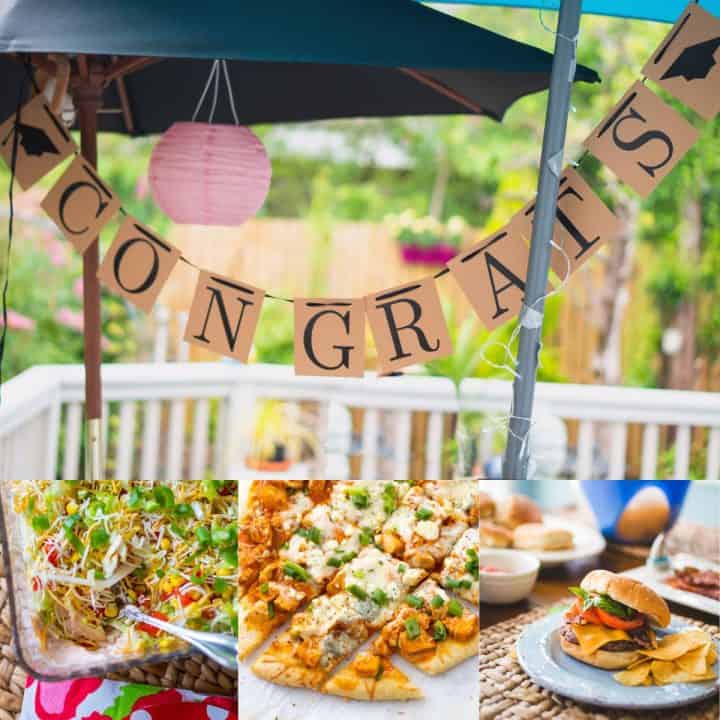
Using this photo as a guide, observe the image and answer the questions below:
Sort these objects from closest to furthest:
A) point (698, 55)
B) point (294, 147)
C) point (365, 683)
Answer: point (365, 683), point (698, 55), point (294, 147)

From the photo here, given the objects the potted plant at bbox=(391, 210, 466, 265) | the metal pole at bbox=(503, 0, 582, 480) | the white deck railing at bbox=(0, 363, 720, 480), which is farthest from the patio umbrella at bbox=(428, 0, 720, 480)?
the potted plant at bbox=(391, 210, 466, 265)

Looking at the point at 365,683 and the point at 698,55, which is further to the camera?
the point at 698,55

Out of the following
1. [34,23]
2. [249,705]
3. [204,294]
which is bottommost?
[249,705]

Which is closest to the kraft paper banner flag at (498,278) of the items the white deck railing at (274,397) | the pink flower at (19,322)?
the white deck railing at (274,397)

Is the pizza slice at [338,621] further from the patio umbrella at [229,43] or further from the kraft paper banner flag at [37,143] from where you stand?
the kraft paper banner flag at [37,143]

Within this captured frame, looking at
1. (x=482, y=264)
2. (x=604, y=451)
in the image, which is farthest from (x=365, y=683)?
(x=604, y=451)

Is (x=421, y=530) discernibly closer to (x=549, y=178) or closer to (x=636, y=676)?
(x=636, y=676)

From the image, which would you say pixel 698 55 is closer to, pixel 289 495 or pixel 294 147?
pixel 289 495
